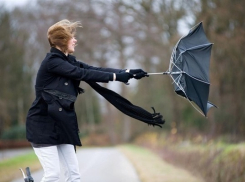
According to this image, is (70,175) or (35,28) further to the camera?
(35,28)

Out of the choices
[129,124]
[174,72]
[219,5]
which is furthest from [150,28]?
[174,72]

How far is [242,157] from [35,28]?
84.6 feet

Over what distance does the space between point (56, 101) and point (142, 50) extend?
28315 mm

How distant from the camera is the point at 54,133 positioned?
5082 millimetres

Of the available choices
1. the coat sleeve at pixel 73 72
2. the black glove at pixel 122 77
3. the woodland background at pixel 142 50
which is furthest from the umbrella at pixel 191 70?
the woodland background at pixel 142 50

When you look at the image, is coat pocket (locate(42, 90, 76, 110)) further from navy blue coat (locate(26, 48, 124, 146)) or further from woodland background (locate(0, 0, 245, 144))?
woodland background (locate(0, 0, 245, 144))

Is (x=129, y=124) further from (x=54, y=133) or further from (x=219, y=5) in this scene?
(x=54, y=133)

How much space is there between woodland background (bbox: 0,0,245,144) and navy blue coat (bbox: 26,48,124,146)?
36.7ft

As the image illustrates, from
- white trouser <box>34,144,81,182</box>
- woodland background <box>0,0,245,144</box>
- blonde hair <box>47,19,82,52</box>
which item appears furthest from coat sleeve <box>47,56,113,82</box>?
woodland background <box>0,0,245,144</box>

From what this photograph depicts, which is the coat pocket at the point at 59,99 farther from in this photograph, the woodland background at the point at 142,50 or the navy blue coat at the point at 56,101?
the woodland background at the point at 142,50

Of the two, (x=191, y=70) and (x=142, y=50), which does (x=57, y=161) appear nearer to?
(x=191, y=70)

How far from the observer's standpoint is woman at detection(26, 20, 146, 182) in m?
5.05

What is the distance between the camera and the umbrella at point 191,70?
18.3 ft

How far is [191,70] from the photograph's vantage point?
5.68 meters
